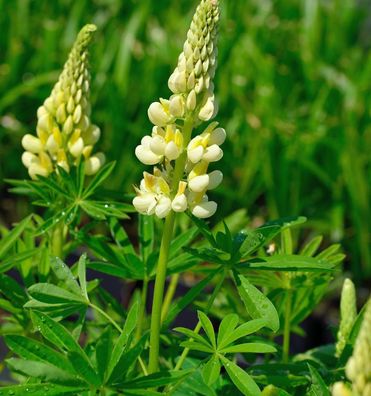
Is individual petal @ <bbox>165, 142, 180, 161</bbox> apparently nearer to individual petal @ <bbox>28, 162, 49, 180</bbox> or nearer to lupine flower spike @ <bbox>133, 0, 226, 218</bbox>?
lupine flower spike @ <bbox>133, 0, 226, 218</bbox>

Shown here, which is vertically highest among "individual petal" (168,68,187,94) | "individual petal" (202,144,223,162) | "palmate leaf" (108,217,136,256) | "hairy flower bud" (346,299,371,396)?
"individual petal" (168,68,187,94)

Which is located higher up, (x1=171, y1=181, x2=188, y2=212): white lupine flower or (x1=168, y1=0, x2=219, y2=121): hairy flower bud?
(x1=168, y1=0, x2=219, y2=121): hairy flower bud

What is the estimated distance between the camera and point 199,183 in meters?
1.12

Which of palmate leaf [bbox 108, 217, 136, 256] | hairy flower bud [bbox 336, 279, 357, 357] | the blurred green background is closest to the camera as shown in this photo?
hairy flower bud [bbox 336, 279, 357, 357]

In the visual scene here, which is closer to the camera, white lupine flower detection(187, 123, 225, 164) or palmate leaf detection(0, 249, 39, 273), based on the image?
white lupine flower detection(187, 123, 225, 164)

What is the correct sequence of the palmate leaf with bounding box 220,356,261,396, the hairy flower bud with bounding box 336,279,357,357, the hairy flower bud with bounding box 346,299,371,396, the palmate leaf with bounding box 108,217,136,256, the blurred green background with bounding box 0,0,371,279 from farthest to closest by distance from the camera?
the blurred green background with bounding box 0,0,371,279, the palmate leaf with bounding box 108,217,136,256, the hairy flower bud with bounding box 336,279,357,357, the palmate leaf with bounding box 220,356,261,396, the hairy flower bud with bounding box 346,299,371,396

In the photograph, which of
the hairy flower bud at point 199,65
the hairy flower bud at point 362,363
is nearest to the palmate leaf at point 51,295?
the hairy flower bud at point 199,65

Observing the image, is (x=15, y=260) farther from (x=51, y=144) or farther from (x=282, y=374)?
(x=282, y=374)

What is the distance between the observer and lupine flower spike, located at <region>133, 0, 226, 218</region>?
1111 millimetres

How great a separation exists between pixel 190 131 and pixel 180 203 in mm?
107

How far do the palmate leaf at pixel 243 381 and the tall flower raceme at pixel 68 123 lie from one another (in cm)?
48

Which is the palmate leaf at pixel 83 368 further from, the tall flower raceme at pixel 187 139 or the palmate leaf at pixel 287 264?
the palmate leaf at pixel 287 264

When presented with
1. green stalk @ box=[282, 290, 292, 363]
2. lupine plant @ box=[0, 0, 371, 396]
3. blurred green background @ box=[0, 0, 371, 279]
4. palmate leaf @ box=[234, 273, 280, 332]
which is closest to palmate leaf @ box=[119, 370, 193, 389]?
lupine plant @ box=[0, 0, 371, 396]

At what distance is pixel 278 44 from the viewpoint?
3529mm
